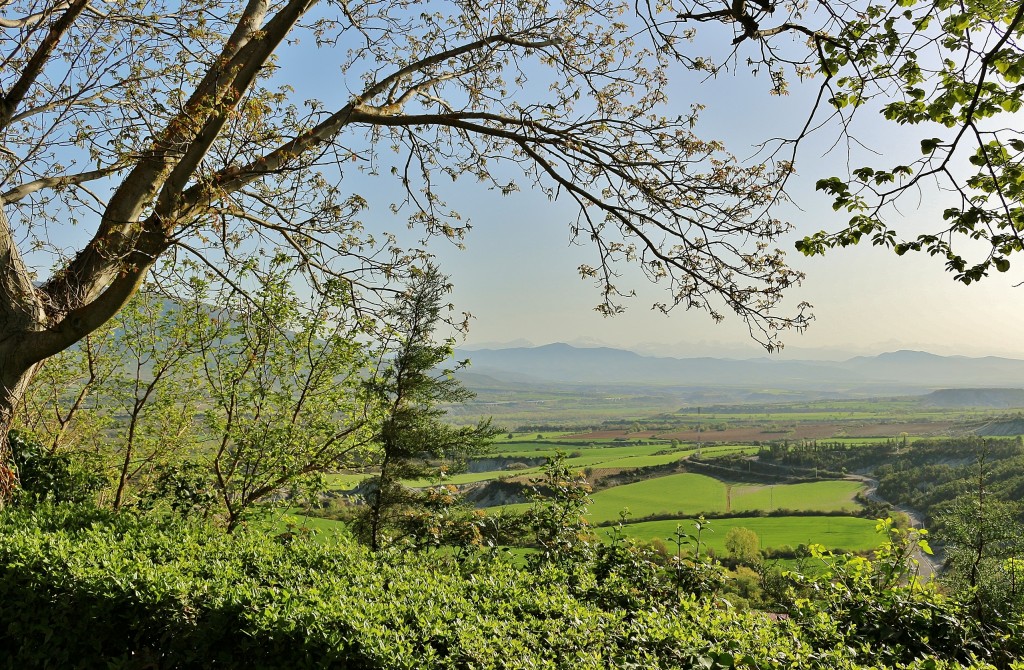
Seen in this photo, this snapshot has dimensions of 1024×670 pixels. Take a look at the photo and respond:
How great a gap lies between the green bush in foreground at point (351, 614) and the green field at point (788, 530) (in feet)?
97.4

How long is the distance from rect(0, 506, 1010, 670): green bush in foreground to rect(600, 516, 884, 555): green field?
2967cm

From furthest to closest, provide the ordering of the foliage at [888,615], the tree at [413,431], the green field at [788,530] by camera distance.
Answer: the green field at [788,530] < the tree at [413,431] < the foliage at [888,615]

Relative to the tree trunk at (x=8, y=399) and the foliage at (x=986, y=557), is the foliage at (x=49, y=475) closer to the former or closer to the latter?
the tree trunk at (x=8, y=399)

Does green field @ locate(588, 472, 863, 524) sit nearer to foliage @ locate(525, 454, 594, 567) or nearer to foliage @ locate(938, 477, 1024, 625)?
foliage @ locate(938, 477, 1024, 625)

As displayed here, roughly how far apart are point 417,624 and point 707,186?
14.7 ft

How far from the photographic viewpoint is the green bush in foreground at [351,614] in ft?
8.93

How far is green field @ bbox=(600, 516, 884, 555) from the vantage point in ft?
107

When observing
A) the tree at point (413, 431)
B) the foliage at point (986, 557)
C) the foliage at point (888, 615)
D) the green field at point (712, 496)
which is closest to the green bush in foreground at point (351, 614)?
the foliage at point (888, 615)

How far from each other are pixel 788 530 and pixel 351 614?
1655 inches

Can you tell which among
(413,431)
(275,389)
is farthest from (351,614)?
(413,431)

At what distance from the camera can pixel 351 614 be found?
2.94 meters

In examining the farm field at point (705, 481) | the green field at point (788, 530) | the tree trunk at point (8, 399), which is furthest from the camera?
the farm field at point (705, 481)

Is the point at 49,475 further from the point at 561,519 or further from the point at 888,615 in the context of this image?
the point at 888,615

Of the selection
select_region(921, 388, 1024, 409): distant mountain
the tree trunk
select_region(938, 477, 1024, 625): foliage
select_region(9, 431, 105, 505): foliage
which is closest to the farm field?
select_region(9, 431, 105, 505): foliage
